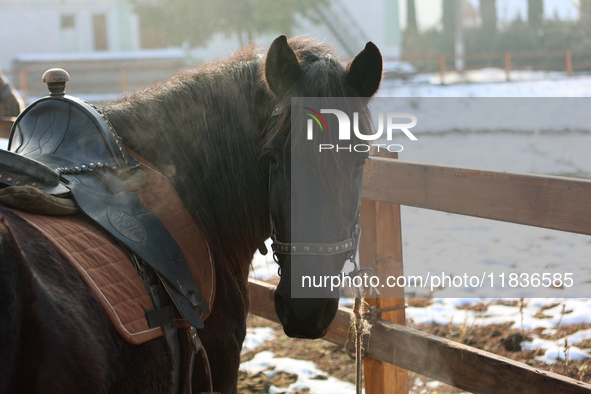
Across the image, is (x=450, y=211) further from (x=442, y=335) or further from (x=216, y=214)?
(x=442, y=335)

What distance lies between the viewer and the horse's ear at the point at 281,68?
4.92 ft

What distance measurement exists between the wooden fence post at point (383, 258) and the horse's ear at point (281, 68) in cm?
98

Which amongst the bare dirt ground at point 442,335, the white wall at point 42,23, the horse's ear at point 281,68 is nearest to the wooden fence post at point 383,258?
the bare dirt ground at point 442,335

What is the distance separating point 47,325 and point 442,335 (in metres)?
2.57

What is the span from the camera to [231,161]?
5.46ft

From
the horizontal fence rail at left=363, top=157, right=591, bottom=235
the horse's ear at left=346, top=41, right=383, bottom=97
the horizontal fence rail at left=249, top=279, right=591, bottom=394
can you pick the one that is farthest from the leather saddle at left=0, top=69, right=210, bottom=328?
the horizontal fence rail at left=249, top=279, right=591, bottom=394

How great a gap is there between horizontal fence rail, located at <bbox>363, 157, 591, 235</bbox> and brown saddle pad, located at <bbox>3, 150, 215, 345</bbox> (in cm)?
85

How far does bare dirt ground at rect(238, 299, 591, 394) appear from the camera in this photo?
265cm

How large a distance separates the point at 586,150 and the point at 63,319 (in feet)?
27.4

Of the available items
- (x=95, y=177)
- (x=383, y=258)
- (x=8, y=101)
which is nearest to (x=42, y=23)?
(x=8, y=101)

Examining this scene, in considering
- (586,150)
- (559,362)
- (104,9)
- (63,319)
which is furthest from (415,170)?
(104,9)

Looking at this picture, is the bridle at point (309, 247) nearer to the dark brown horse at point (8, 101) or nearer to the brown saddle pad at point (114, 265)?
the brown saddle pad at point (114, 265)

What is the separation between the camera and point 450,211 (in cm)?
203

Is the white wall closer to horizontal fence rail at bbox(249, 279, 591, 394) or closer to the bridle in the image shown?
horizontal fence rail at bbox(249, 279, 591, 394)
